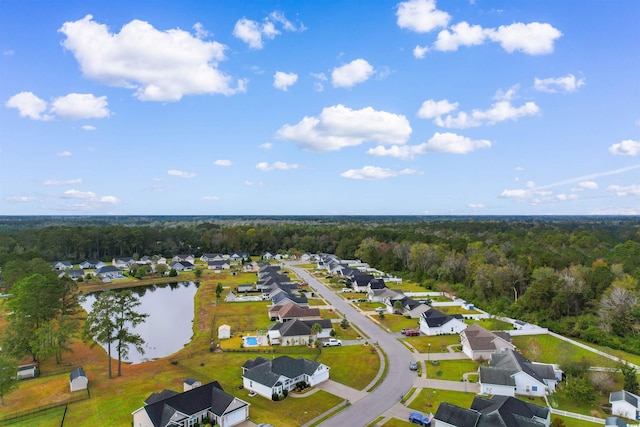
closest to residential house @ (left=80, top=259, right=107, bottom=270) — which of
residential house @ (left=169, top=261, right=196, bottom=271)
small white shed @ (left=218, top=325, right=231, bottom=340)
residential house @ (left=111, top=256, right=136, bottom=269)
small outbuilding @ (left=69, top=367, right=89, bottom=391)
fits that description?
residential house @ (left=111, top=256, right=136, bottom=269)

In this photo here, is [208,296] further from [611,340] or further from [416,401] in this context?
[611,340]

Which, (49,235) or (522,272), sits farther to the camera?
(49,235)

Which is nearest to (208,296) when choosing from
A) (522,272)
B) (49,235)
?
(522,272)

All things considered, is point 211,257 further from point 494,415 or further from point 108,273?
point 494,415

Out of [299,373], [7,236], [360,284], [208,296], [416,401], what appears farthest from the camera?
[7,236]

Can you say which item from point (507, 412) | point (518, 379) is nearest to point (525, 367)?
point (518, 379)

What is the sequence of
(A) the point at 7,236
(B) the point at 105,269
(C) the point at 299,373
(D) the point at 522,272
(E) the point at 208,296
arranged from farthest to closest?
(A) the point at 7,236
(B) the point at 105,269
(E) the point at 208,296
(D) the point at 522,272
(C) the point at 299,373
